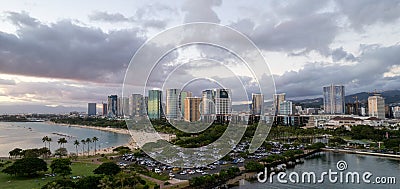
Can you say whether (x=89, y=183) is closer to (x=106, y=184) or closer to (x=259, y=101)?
(x=106, y=184)

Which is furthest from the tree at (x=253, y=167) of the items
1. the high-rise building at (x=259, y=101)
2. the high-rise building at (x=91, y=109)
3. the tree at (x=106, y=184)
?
the high-rise building at (x=91, y=109)

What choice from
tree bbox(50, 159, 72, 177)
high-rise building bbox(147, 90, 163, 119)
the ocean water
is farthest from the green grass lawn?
the ocean water

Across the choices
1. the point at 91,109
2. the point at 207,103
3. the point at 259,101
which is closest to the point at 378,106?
the point at 207,103

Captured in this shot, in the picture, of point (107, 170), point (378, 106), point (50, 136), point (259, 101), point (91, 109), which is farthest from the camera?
point (91, 109)

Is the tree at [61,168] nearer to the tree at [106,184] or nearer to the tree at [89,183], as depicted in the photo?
the tree at [89,183]

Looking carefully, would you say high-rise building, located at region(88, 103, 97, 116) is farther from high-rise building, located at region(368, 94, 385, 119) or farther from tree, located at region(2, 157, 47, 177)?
tree, located at region(2, 157, 47, 177)

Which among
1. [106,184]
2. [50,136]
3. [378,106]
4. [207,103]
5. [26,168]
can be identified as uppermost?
[378,106]
